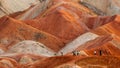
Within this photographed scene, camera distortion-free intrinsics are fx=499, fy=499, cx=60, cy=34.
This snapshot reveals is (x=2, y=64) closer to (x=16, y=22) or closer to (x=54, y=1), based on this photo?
(x=16, y=22)

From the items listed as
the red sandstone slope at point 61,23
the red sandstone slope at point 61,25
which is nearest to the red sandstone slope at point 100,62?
the red sandstone slope at point 61,23

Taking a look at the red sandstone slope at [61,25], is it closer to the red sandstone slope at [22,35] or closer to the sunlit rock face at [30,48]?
the red sandstone slope at [22,35]

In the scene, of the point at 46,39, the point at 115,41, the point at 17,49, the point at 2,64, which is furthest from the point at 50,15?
the point at 2,64

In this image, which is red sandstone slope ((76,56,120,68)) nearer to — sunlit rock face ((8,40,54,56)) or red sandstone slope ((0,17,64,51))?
sunlit rock face ((8,40,54,56))

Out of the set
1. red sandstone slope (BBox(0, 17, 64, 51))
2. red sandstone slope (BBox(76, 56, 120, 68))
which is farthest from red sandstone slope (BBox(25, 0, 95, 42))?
red sandstone slope (BBox(76, 56, 120, 68))

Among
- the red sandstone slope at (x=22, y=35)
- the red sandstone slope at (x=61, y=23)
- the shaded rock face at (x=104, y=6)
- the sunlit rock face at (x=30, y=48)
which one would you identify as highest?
the shaded rock face at (x=104, y=6)

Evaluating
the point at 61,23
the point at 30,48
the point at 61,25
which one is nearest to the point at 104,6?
the point at 61,23

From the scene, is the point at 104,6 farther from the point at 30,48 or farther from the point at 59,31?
the point at 30,48
